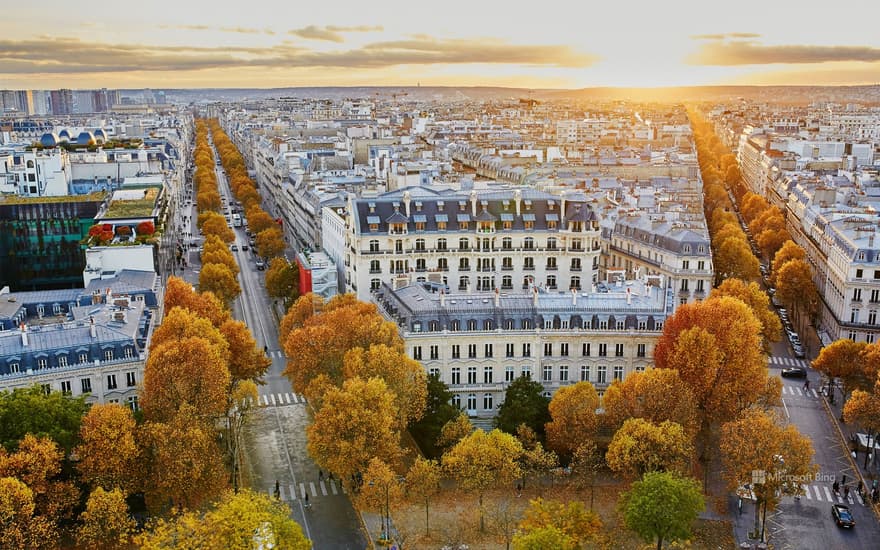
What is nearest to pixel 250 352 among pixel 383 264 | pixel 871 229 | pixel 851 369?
pixel 383 264

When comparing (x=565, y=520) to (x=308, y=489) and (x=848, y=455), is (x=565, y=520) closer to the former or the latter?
(x=308, y=489)

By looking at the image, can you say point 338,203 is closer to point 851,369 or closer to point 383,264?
point 383,264

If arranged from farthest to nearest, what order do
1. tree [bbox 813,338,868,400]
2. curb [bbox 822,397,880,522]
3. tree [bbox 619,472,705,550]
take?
tree [bbox 813,338,868,400], curb [bbox 822,397,880,522], tree [bbox 619,472,705,550]

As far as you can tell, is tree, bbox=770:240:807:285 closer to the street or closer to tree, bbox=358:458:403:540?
the street

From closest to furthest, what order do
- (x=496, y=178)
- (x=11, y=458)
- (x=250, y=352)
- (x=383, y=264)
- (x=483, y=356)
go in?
1. (x=11, y=458)
2. (x=483, y=356)
3. (x=250, y=352)
4. (x=383, y=264)
5. (x=496, y=178)

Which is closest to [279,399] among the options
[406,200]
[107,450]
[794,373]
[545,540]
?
[406,200]

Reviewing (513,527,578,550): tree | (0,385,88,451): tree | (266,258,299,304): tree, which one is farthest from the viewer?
(266,258,299,304): tree

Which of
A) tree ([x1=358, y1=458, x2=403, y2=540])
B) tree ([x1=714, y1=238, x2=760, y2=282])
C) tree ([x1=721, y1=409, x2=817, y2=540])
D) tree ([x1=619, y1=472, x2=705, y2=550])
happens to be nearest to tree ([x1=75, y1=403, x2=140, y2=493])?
tree ([x1=358, y1=458, x2=403, y2=540])
